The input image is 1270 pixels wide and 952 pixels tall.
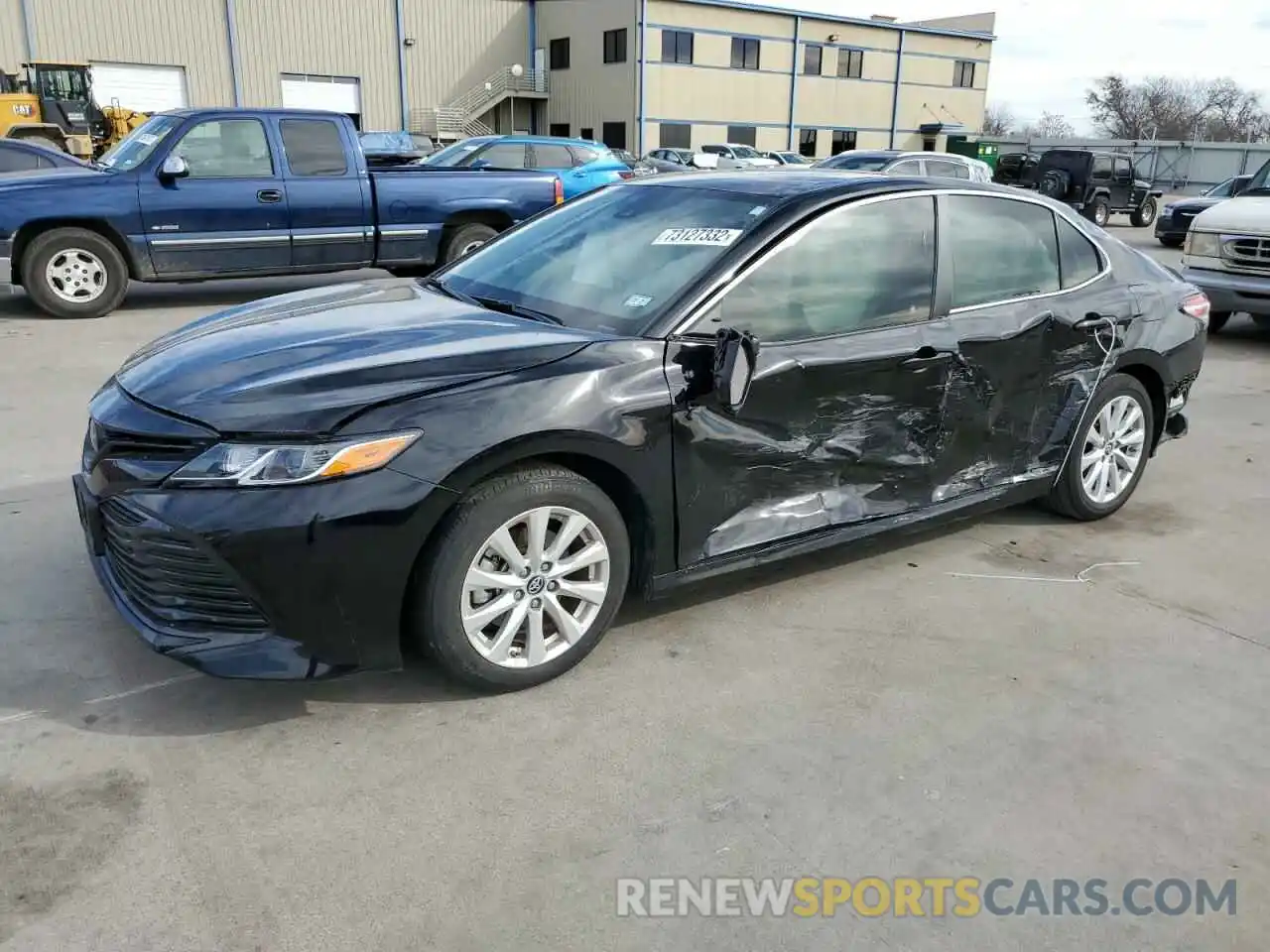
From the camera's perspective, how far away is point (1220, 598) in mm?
4266

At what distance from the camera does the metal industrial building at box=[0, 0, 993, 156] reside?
37.5 meters

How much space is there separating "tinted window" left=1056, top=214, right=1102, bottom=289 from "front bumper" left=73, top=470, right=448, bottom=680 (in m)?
3.23

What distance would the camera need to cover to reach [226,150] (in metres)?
9.59

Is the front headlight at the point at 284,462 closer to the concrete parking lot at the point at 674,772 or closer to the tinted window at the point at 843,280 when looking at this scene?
the concrete parking lot at the point at 674,772

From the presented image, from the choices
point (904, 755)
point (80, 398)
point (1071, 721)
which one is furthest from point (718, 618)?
point (80, 398)

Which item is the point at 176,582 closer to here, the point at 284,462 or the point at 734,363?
the point at 284,462

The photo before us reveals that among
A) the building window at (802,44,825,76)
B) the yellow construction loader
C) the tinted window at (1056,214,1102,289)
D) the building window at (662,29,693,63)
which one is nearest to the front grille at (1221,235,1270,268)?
the tinted window at (1056,214,1102,289)

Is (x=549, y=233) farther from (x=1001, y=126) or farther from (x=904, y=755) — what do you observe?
(x=1001, y=126)

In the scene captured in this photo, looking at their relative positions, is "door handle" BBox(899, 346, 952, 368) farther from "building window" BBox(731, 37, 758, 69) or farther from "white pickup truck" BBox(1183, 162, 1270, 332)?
"building window" BBox(731, 37, 758, 69)

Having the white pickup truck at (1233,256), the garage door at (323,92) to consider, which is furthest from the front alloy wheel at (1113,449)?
the garage door at (323,92)

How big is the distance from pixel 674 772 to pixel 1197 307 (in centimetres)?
391

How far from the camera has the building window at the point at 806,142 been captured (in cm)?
5075

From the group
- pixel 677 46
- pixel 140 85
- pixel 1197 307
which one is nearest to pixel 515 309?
pixel 1197 307

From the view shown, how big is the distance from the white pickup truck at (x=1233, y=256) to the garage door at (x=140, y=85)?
36.3 m
